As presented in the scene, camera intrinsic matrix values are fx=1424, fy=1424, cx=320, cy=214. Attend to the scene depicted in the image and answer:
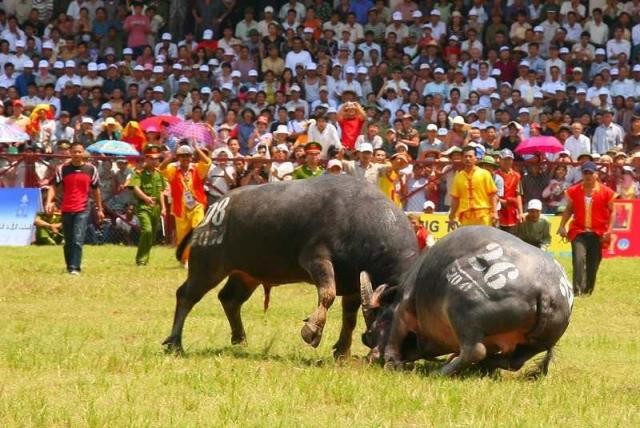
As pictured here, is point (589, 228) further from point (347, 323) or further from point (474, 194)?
point (347, 323)

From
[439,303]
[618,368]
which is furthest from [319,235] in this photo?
[618,368]

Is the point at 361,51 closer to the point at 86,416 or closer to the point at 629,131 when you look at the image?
the point at 629,131

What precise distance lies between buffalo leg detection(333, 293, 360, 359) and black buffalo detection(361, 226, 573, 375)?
69 cm

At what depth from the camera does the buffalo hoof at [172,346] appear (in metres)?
11.6

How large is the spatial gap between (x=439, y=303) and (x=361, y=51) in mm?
18302

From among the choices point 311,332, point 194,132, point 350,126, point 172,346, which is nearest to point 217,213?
point 172,346

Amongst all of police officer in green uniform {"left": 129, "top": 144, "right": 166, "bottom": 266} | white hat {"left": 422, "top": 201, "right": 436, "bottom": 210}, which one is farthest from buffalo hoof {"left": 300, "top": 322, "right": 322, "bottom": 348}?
white hat {"left": 422, "top": 201, "right": 436, "bottom": 210}

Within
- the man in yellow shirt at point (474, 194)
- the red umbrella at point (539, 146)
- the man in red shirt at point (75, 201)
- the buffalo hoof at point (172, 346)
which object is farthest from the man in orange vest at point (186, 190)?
the buffalo hoof at point (172, 346)

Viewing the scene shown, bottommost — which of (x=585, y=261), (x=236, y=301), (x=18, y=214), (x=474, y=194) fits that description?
(x=18, y=214)

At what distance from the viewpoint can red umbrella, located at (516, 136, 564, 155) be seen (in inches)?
937

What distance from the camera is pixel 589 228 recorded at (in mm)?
17734

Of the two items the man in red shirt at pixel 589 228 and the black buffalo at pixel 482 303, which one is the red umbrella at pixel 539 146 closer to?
the man in red shirt at pixel 589 228

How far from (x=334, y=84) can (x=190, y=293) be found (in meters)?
15.5

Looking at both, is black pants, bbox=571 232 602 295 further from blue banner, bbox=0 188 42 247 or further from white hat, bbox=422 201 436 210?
blue banner, bbox=0 188 42 247
